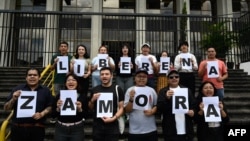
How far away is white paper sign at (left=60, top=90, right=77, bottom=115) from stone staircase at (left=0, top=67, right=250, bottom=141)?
2.16 metres

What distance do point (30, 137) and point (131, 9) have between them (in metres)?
16.5

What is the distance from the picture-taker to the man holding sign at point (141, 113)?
12.8 feet

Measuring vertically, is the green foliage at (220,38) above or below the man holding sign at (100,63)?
above

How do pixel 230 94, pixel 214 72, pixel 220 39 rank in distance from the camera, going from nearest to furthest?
1. pixel 214 72
2. pixel 230 94
3. pixel 220 39

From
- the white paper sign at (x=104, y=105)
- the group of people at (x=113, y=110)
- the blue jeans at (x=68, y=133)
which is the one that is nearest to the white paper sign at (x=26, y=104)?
the group of people at (x=113, y=110)

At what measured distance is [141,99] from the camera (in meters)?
3.97

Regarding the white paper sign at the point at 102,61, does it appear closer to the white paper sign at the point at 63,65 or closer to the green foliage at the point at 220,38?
the white paper sign at the point at 63,65

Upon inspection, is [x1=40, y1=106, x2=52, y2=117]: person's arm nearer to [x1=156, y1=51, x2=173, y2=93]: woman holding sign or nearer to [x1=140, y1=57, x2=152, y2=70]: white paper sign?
[x1=140, y1=57, x2=152, y2=70]: white paper sign

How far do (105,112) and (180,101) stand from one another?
1036 mm

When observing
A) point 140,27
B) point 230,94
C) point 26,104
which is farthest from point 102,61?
point 140,27

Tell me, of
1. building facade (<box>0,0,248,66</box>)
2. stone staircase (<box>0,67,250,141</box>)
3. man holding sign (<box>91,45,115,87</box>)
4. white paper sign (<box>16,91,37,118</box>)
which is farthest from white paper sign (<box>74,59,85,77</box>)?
building facade (<box>0,0,248,66</box>)

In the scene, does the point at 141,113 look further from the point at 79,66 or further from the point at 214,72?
the point at 214,72

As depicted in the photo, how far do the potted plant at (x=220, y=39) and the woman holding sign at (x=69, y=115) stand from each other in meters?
9.83

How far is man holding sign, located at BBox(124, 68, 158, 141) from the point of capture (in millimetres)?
3893
